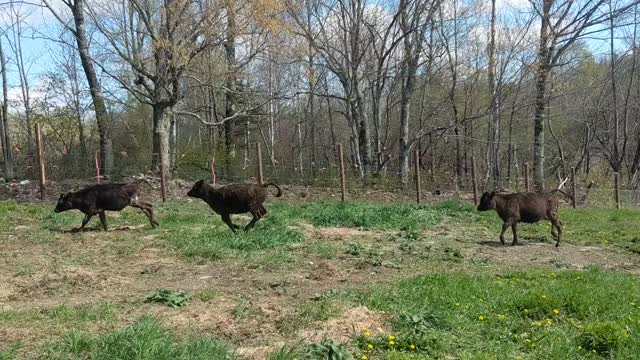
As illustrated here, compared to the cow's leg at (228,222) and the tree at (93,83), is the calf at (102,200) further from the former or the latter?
the tree at (93,83)

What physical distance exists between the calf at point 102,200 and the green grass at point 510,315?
7.37m

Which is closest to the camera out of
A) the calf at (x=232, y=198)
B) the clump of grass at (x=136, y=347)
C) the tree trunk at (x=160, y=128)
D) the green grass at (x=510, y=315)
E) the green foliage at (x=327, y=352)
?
the clump of grass at (x=136, y=347)

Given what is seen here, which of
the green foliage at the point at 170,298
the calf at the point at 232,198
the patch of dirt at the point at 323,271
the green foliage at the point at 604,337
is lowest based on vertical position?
the green foliage at the point at 604,337

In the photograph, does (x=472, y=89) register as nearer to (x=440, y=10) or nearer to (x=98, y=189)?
(x=440, y=10)

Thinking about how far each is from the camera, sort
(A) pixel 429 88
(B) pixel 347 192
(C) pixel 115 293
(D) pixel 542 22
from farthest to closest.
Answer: (A) pixel 429 88
(D) pixel 542 22
(B) pixel 347 192
(C) pixel 115 293

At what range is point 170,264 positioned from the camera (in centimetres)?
925

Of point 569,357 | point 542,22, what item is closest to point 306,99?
point 542,22

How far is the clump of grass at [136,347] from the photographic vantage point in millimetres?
4535

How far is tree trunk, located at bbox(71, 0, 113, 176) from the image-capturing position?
24078mm

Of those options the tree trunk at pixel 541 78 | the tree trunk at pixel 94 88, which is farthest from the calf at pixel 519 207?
the tree trunk at pixel 541 78

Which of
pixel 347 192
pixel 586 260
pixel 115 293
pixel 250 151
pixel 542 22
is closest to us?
pixel 115 293

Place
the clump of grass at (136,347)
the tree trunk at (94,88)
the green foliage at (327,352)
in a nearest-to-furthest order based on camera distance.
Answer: the clump of grass at (136,347), the green foliage at (327,352), the tree trunk at (94,88)

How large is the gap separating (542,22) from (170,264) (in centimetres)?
2639

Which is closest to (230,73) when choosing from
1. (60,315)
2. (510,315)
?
(60,315)
